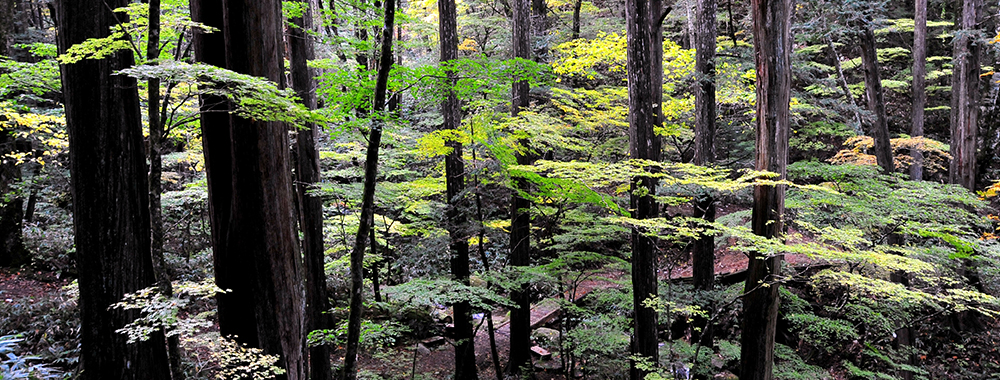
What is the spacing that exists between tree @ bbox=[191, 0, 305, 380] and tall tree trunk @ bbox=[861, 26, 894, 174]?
10.7 meters

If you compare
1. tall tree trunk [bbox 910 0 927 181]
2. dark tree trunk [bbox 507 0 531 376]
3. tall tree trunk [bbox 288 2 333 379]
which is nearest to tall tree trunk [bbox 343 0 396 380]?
tall tree trunk [bbox 288 2 333 379]

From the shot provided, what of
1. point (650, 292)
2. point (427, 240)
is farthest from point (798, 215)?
point (427, 240)

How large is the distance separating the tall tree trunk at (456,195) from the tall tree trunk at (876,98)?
809 cm

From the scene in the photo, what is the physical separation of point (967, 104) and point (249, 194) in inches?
623

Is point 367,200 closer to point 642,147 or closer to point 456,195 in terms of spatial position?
point 456,195

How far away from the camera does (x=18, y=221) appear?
980 centimetres

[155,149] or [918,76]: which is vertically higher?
[918,76]

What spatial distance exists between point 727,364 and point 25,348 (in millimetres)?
11638

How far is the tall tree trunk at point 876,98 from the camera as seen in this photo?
30.2 ft

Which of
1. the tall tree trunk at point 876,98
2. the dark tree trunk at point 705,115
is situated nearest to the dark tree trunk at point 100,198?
the dark tree trunk at point 705,115

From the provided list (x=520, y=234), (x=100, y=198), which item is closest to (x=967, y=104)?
(x=520, y=234)

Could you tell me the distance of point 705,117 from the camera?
8750 mm

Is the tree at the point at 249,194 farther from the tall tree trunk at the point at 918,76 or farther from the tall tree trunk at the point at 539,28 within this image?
the tall tree trunk at the point at 918,76

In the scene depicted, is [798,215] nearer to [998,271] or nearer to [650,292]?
[650,292]
